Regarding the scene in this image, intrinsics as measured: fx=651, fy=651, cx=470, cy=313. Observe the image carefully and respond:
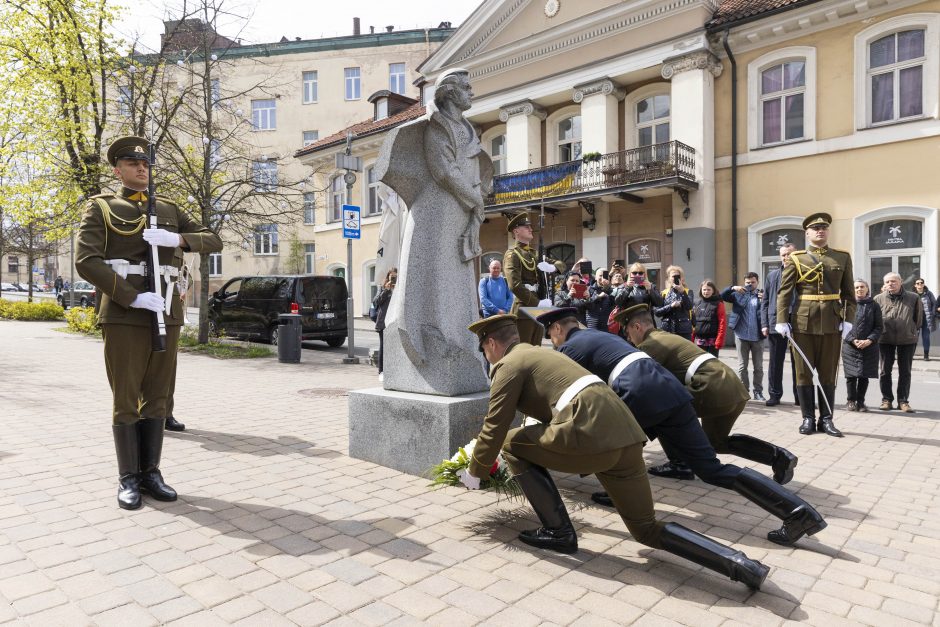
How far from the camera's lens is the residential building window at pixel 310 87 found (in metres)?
41.7

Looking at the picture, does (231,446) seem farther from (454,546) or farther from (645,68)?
(645,68)

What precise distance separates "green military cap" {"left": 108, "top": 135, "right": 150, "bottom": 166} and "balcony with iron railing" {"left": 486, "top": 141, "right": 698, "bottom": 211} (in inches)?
610

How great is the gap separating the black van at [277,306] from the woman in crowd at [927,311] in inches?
516

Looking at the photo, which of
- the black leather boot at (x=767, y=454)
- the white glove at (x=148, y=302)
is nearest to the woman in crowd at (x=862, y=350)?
the black leather boot at (x=767, y=454)

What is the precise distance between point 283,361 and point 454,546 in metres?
10.3

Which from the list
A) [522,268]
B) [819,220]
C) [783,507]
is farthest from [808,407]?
[783,507]

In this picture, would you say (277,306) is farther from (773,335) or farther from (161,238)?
(161,238)

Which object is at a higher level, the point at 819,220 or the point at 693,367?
the point at 819,220

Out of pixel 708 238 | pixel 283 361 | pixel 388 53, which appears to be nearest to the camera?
pixel 283 361

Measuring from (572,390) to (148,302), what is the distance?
8.65 feet

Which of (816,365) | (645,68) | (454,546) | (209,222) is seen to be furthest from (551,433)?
(645,68)

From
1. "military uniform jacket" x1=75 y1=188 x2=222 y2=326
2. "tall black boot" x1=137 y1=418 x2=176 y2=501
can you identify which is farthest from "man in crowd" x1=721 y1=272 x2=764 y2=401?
"tall black boot" x1=137 y1=418 x2=176 y2=501

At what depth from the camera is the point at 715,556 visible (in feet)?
9.70

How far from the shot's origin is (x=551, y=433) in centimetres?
321
